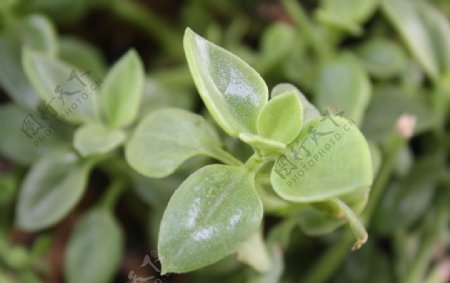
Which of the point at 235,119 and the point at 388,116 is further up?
the point at 235,119

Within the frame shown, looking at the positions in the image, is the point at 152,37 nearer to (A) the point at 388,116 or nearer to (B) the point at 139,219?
(B) the point at 139,219

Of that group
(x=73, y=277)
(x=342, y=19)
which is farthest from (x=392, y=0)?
(x=73, y=277)

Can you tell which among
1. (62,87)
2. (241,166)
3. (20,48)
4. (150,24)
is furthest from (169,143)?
(150,24)

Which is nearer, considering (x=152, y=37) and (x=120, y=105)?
(x=120, y=105)

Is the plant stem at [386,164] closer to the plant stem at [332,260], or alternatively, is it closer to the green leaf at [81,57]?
the plant stem at [332,260]

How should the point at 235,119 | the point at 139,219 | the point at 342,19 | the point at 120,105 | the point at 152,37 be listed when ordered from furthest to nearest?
the point at 152,37
the point at 139,219
the point at 342,19
the point at 120,105
the point at 235,119

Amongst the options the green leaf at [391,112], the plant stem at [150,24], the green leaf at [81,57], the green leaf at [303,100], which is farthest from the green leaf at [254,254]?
the plant stem at [150,24]
